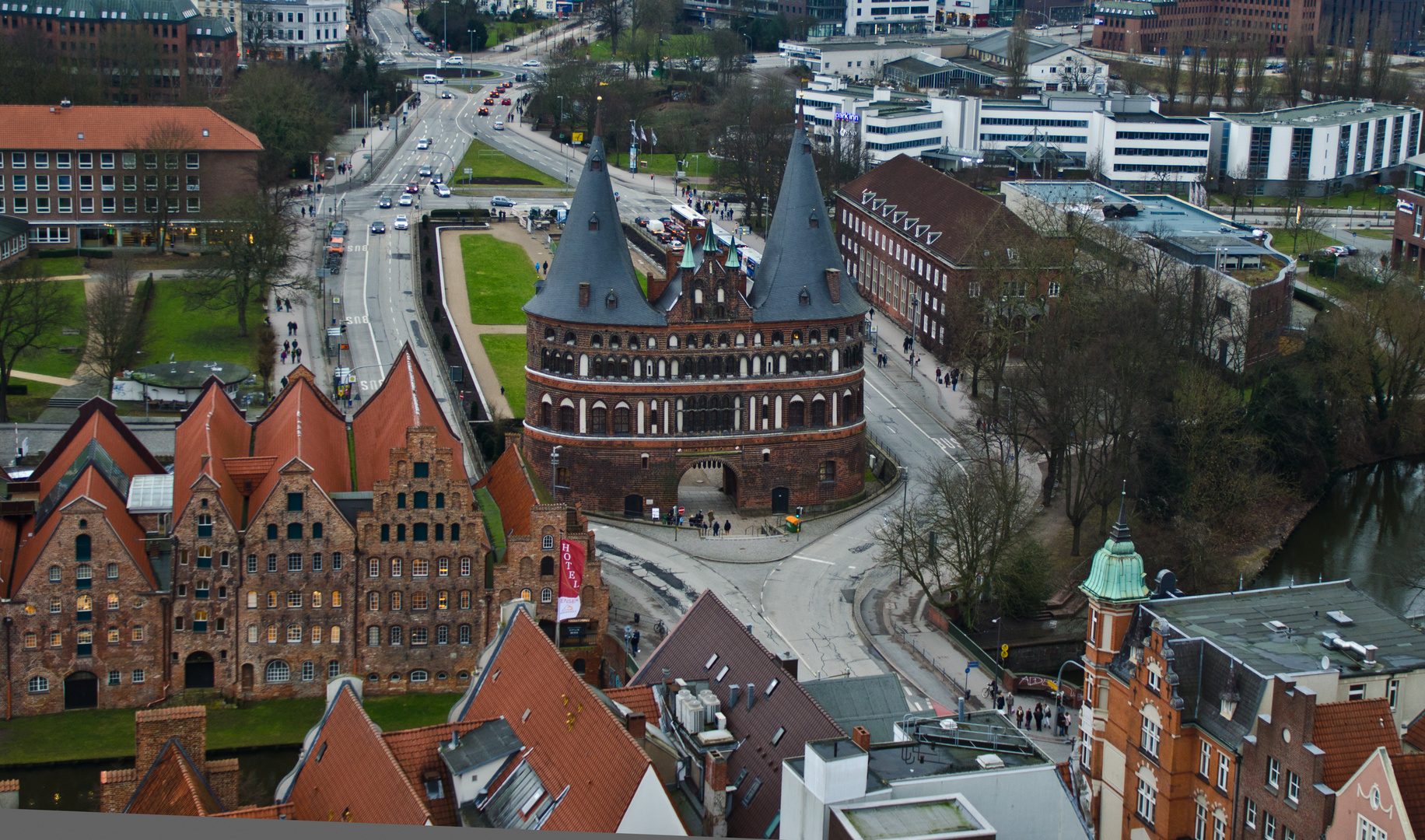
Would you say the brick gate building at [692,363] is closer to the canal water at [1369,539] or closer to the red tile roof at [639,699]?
the canal water at [1369,539]

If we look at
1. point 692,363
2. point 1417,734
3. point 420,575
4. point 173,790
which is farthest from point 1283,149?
point 173,790

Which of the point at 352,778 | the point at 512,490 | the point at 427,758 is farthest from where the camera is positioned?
the point at 512,490

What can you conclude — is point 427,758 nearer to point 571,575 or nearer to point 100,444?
point 571,575

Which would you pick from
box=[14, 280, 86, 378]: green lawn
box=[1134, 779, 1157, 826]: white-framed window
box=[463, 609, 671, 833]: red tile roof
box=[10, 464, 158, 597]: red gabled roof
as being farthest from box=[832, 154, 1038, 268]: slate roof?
box=[463, 609, 671, 833]: red tile roof

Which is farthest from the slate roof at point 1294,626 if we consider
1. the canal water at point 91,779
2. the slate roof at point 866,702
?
the canal water at point 91,779

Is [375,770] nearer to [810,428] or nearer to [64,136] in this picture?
[810,428]

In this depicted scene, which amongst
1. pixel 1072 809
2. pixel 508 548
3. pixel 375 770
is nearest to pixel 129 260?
pixel 508 548

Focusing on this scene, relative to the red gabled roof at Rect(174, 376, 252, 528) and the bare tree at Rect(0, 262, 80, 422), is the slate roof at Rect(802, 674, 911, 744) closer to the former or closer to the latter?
the red gabled roof at Rect(174, 376, 252, 528)

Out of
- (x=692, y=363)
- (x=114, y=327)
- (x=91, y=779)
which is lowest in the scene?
(x=91, y=779)
